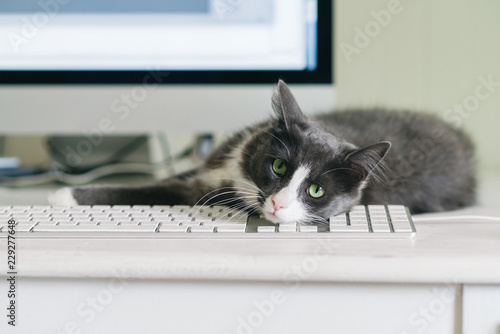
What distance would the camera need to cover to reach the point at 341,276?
0.45m

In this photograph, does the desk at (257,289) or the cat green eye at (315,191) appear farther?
the cat green eye at (315,191)

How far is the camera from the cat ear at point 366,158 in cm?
66

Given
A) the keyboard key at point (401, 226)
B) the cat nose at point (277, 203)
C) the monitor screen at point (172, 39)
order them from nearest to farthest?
1. the keyboard key at point (401, 226)
2. the cat nose at point (277, 203)
3. the monitor screen at point (172, 39)

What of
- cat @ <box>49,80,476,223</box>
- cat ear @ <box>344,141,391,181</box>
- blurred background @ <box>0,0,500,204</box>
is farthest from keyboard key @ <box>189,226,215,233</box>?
blurred background @ <box>0,0,500,204</box>

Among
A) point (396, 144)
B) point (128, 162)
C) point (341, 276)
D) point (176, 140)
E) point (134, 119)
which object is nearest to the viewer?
point (341, 276)

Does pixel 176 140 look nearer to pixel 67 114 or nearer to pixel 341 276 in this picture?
pixel 67 114

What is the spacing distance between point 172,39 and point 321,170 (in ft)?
1.38

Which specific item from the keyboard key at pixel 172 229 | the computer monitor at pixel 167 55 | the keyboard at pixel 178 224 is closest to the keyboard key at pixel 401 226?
the keyboard at pixel 178 224

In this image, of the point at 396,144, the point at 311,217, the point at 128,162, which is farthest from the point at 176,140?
the point at 311,217

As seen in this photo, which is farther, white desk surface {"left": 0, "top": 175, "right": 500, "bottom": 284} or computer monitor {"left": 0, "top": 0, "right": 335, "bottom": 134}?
computer monitor {"left": 0, "top": 0, "right": 335, "bottom": 134}

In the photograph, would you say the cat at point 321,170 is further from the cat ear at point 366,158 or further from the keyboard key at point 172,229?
the keyboard key at point 172,229

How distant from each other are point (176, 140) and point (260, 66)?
56 centimetres

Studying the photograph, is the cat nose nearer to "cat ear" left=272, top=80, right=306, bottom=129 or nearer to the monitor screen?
"cat ear" left=272, top=80, right=306, bottom=129

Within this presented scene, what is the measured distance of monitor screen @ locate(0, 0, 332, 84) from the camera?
3.06 feet
